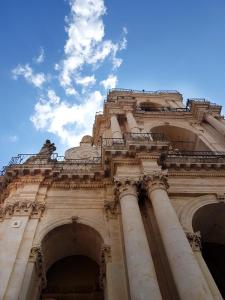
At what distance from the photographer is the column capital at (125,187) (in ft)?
46.5

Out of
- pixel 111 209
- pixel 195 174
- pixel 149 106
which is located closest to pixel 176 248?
pixel 111 209

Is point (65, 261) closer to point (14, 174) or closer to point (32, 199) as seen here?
point (32, 199)

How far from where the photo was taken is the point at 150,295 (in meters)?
9.87

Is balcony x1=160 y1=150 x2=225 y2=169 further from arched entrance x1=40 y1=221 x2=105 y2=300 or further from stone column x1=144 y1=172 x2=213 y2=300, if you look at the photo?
arched entrance x1=40 y1=221 x2=105 y2=300

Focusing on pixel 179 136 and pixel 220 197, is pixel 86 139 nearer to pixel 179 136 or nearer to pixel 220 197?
pixel 179 136

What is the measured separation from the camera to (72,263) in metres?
16.9

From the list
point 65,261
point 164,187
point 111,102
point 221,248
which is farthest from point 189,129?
point 65,261

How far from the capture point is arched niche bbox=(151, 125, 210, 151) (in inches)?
977

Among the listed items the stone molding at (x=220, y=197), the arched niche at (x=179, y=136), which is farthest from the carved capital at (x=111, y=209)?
the arched niche at (x=179, y=136)

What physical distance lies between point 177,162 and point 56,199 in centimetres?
630

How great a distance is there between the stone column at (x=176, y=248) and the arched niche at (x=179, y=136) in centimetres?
1081

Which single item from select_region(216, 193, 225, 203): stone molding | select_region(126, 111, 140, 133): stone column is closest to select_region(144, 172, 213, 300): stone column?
select_region(216, 193, 225, 203): stone molding

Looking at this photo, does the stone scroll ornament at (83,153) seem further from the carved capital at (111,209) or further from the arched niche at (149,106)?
the arched niche at (149,106)

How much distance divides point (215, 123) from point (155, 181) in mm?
11890
